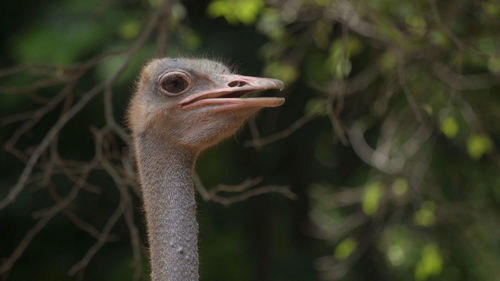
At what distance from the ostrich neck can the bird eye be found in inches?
7.5

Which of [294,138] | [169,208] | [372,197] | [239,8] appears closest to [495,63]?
[372,197]

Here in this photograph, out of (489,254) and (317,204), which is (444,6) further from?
(317,204)

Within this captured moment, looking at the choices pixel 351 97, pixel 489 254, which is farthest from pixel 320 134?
pixel 489 254

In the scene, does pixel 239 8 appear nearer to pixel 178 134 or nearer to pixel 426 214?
pixel 426 214

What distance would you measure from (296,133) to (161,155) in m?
5.85

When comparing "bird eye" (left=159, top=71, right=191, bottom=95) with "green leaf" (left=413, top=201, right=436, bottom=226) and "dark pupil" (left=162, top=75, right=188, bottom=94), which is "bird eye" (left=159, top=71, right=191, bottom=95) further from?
"green leaf" (left=413, top=201, right=436, bottom=226)

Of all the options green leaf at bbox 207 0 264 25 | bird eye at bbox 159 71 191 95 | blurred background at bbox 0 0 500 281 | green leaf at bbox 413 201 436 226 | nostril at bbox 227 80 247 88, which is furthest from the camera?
green leaf at bbox 413 201 436 226

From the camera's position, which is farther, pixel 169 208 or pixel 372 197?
pixel 372 197

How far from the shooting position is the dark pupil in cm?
282

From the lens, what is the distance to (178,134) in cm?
279

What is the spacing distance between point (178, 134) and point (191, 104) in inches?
4.8

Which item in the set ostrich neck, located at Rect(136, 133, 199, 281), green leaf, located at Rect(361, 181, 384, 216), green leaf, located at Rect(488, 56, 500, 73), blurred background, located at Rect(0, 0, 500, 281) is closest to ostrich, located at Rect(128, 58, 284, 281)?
ostrich neck, located at Rect(136, 133, 199, 281)

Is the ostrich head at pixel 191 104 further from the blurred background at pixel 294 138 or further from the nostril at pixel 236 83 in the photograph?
the blurred background at pixel 294 138

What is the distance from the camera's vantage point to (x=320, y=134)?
8.44 metres
